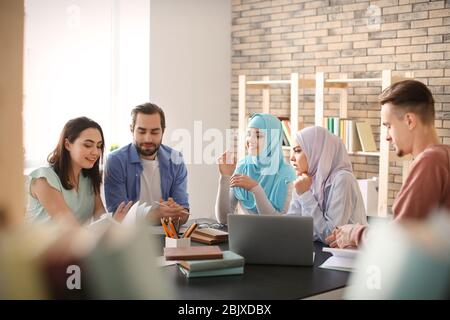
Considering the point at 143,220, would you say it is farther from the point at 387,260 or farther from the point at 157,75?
the point at 157,75

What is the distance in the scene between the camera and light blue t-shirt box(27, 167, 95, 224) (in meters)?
0.58

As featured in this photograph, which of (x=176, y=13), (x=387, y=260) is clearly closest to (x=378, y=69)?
(x=176, y=13)

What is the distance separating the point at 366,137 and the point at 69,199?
364 centimetres

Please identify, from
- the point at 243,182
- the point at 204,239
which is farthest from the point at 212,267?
the point at 243,182

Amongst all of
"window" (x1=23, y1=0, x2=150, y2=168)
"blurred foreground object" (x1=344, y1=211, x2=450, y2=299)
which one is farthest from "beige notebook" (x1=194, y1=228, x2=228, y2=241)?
"window" (x1=23, y1=0, x2=150, y2=168)

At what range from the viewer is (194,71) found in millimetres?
5105

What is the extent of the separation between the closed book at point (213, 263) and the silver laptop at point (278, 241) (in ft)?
0.47

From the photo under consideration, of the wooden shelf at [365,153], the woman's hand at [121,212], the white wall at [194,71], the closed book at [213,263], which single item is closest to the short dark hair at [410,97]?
the closed book at [213,263]

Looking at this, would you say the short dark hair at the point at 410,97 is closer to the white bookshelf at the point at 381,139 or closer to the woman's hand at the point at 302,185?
the woman's hand at the point at 302,185

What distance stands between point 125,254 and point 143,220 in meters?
0.04

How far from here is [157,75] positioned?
4805 millimetres

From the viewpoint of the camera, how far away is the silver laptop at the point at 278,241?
5.56 ft

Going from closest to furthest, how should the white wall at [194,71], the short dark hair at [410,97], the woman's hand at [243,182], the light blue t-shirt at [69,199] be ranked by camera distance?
the light blue t-shirt at [69,199] → the short dark hair at [410,97] → the woman's hand at [243,182] → the white wall at [194,71]

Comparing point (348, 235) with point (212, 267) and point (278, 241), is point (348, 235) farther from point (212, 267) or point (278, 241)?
point (212, 267)
